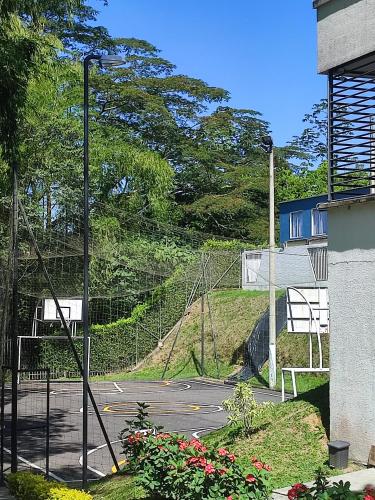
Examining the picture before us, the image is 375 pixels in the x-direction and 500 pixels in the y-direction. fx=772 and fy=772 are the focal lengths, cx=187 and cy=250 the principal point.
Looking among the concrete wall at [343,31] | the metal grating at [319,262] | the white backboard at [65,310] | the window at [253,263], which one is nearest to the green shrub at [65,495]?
the concrete wall at [343,31]

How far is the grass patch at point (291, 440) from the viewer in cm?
794

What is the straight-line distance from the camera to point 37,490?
8.45m

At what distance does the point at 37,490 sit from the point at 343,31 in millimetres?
6142

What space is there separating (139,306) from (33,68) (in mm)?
20535

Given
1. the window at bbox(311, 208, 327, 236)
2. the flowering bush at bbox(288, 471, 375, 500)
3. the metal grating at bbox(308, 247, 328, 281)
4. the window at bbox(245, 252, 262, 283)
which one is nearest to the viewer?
the flowering bush at bbox(288, 471, 375, 500)

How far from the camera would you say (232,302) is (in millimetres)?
31203

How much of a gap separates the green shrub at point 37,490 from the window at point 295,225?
29937 mm

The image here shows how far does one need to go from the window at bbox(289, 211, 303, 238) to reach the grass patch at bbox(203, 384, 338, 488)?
1122 inches

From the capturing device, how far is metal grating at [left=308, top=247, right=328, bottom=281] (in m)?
27.3

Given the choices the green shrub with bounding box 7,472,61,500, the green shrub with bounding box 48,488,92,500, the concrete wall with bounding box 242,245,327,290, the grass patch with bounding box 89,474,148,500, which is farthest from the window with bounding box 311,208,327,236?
the green shrub with bounding box 48,488,92,500

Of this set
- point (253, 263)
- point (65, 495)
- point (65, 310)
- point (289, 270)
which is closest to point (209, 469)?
point (65, 495)

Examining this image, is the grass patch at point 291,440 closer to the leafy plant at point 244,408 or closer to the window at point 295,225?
the leafy plant at point 244,408

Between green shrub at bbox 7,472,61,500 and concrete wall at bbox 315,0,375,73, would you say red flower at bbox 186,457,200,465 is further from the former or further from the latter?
concrete wall at bbox 315,0,375,73

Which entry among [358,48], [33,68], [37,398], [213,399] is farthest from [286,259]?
[358,48]
